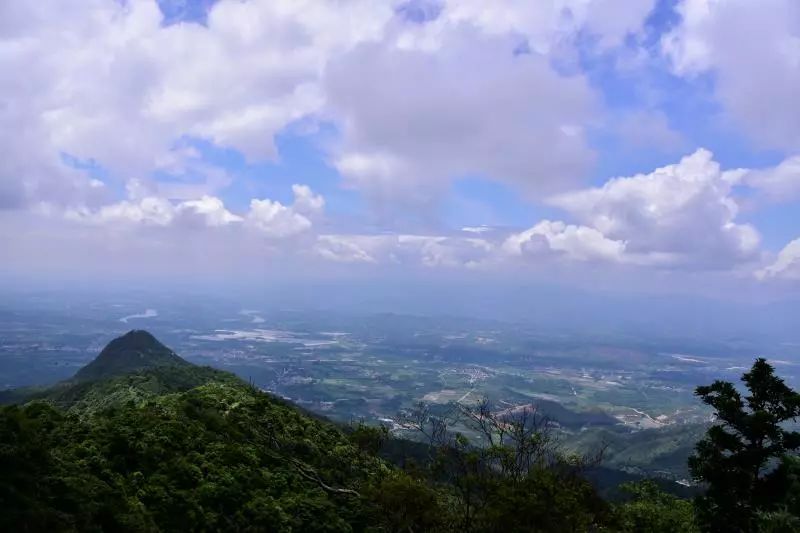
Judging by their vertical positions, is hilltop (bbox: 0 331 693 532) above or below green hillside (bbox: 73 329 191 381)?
above

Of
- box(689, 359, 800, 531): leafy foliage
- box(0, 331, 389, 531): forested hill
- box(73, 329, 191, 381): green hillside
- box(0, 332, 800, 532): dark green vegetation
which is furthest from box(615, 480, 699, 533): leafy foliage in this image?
box(73, 329, 191, 381): green hillside

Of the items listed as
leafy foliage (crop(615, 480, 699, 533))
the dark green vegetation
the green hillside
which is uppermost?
the dark green vegetation

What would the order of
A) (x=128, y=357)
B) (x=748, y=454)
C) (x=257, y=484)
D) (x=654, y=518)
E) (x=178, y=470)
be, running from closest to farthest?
(x=178, y=470), (x=748, y=454), (x=257, y=484), (x=654, y=518), (x=128, y=357)

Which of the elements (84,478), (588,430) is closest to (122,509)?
(84,478)

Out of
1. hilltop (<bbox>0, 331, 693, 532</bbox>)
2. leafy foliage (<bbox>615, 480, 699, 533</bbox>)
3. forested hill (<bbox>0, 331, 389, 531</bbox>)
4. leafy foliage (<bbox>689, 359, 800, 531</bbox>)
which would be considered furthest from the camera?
leafy foliage (<bbox>615, 480, 699, 533</bbox>)

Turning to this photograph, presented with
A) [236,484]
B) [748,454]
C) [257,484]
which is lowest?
[257,484]

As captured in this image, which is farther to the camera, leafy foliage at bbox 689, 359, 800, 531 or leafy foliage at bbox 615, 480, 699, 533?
leafy foliage at bbox 615, 480, 699, 533

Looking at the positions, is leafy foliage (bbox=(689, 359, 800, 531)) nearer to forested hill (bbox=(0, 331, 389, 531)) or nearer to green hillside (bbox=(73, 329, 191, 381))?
forested hill (bbox=(0, 331, 389, 531))

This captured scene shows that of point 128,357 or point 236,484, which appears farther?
point 128,357

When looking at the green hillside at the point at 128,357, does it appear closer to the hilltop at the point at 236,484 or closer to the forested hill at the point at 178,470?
the forested hill at the point at 178,470

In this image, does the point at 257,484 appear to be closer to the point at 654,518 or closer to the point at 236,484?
the point at 236,484

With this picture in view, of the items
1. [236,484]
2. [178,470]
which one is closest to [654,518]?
[236,484]
